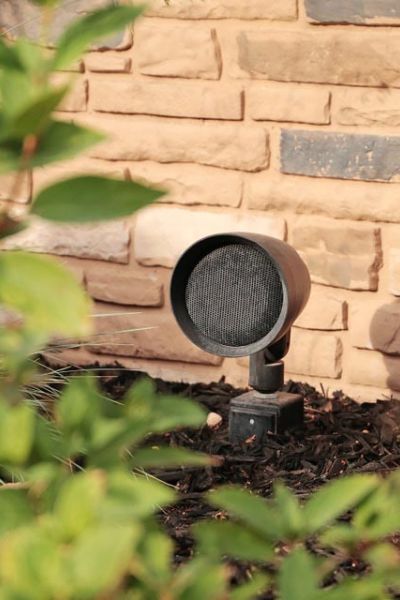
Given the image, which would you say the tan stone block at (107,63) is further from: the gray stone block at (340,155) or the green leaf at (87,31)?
the green leaf at (87,31)

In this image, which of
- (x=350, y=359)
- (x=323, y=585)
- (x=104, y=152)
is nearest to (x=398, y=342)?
(x=350, y=359)

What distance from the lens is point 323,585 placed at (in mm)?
2299

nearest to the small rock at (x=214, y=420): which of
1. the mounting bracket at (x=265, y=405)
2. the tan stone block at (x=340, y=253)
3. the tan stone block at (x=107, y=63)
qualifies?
the mounting bracket at (x=265, y=405)

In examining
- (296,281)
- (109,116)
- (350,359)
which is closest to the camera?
(296,281)

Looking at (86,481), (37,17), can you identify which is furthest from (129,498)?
(37,17)

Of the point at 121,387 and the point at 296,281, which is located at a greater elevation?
the point at 296,281

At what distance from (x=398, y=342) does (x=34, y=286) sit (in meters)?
2.89

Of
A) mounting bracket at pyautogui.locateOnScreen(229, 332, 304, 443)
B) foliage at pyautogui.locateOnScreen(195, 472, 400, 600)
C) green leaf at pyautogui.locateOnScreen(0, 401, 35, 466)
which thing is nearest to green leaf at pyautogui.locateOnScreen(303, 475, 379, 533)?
foliage at pyautogui.locateOnScreen(195, 472, 400, 600)

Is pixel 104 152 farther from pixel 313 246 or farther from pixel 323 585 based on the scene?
pixel 323 585

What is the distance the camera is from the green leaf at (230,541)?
0.88 m

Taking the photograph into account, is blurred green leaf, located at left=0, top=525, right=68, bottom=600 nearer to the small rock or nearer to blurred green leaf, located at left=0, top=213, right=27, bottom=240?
blurred green leaf, located at left=0, top=213, right=27, bottom=240

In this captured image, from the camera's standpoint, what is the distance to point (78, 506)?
80 centimetres

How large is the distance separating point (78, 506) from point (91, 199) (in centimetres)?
21

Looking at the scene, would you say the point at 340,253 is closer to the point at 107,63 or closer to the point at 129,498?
the point at 107,63
